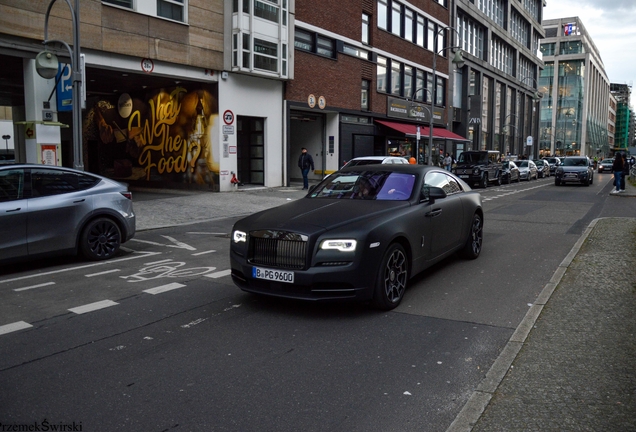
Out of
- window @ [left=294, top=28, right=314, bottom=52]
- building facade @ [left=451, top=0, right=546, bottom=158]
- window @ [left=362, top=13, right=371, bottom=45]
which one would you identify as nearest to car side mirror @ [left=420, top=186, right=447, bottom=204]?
window @ [left=294, top=28, right=314, bottom=52]

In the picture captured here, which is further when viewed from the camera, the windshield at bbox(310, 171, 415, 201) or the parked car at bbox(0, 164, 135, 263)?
the parked car at bbox(0, 164, 135, 263)

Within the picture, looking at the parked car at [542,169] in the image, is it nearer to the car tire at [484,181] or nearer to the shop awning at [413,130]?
the shop awning at [413,130]

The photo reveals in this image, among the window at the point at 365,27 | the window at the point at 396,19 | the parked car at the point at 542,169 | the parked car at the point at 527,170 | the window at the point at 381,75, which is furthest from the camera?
the parked car at the point at 542,169

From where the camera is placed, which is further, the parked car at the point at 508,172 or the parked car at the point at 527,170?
the parked car at the point at 527,170

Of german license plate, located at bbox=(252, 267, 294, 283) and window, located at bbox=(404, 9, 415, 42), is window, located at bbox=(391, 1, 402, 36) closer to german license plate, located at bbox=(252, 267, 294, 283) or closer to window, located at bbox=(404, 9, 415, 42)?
window, located at bbox=(404, 9, 415, 42)

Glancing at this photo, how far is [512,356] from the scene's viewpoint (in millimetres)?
4484

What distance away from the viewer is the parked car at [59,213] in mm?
7848

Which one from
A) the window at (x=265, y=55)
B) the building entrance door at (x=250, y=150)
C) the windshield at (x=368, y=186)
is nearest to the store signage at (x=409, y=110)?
the building entrance door at (x=250, y=150)

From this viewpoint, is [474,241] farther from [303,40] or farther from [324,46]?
[324,46]

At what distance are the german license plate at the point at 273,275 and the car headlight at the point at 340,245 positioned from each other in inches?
16.9

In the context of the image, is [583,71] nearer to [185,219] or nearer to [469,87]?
[469,87]

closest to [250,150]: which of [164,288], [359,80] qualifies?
[359,80]

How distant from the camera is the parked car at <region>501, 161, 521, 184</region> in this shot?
111 feet

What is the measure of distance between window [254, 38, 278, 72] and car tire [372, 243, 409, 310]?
60.9ft
